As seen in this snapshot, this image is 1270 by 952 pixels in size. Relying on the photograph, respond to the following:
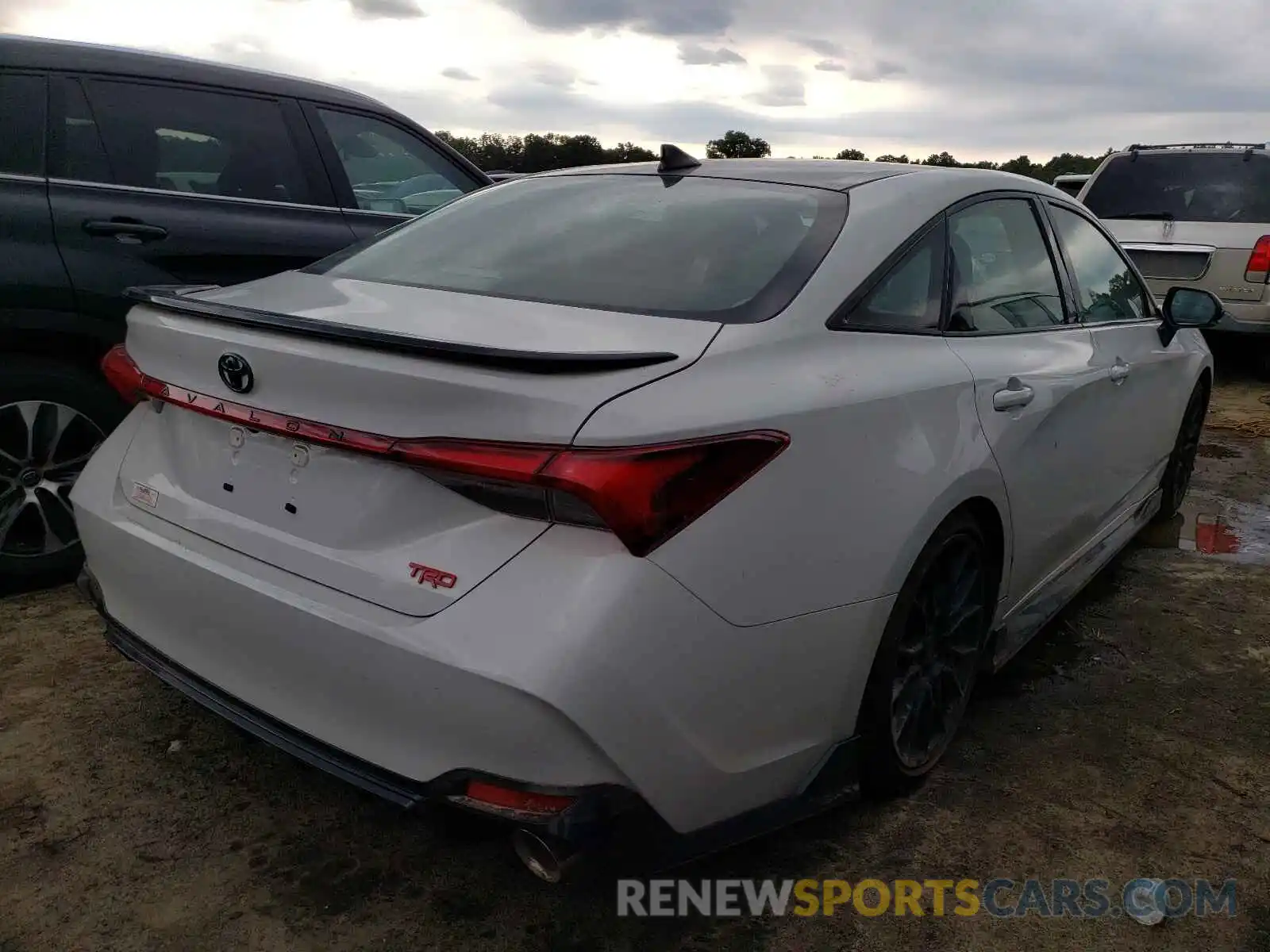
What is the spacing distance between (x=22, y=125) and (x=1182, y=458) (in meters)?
4.77

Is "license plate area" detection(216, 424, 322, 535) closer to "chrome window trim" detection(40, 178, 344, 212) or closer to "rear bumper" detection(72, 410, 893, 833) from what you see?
"rear bumper" detection(72, 410, 893, 833)

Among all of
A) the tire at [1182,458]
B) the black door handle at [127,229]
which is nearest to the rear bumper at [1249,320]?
the tire at [1182,458]

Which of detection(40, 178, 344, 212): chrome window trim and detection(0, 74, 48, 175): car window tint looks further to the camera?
detection(40, 178, 344, 212): chrome window trim

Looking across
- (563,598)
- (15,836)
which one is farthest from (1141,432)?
(15,836)

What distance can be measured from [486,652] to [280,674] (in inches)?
19.6

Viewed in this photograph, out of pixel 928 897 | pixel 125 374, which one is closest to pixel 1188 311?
pixel 928 897

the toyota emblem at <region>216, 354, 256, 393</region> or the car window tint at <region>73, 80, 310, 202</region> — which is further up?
the car window tint at <region>73, 80, 310, 202</region>

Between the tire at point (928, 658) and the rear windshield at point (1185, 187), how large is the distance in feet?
23.2

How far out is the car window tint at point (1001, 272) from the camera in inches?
106

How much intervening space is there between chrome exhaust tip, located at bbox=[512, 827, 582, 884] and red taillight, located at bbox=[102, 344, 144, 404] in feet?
4.36

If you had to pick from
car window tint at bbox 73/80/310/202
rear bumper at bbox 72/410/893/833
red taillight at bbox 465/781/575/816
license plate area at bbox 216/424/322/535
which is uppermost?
car window tint at bbox 73/80/310/202

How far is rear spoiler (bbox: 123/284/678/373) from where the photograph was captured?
1.72 metres

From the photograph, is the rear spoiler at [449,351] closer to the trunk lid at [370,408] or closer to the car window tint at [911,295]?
the trunk lid at [370,408]

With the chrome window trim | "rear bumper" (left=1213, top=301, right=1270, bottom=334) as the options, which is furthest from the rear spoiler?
"rear bumper" (left=1213, top=301, right=1270, bottom=334)
